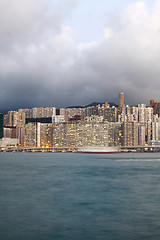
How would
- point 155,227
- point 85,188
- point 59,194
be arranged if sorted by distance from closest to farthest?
point 155,227 → point 59,194 → point 85,188

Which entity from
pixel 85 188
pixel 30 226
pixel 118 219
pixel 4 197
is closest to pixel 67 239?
pixel 30 226

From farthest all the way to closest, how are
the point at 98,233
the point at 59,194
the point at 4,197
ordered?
1. the point at 59,194
2. the point at 4,197
3. the point at 98,233

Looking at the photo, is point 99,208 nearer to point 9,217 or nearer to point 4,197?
point 9,217

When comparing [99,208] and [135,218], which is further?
[99,208]

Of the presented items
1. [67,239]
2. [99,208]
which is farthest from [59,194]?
[67,239]

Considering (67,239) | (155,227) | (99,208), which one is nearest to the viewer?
(67,239)

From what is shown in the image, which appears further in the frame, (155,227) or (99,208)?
(99,208)

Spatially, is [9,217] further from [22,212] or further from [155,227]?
[155,227]

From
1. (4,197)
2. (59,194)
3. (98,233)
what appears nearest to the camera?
(98,233)

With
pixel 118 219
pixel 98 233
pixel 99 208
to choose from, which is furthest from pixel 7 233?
pixel 99 208
